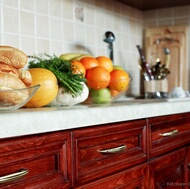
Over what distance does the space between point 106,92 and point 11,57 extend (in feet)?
1.64

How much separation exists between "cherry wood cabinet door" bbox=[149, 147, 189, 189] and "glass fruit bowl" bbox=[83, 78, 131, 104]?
0.94 ft

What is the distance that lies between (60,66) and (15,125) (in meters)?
0.50

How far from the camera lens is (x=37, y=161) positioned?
0.85m

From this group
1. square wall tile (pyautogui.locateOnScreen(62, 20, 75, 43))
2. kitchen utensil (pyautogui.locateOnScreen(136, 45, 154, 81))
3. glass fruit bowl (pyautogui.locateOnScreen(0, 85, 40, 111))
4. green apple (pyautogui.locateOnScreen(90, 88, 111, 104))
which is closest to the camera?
glass fruit bowl (pyautogui.locateOnScreen(0, 85, 40, 111))

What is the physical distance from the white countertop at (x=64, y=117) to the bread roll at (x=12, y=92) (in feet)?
0.10

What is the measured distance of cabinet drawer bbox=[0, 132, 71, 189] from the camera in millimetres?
776

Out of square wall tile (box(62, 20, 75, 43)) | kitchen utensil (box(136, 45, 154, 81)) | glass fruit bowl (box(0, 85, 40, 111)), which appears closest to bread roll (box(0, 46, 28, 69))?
glass fruit bowl (box(0, 85, 40, 111))

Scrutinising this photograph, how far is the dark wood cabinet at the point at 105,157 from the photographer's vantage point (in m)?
0.81

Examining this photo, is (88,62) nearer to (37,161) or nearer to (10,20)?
(10,20)

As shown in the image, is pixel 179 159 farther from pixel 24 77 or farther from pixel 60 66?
pixel 24 77

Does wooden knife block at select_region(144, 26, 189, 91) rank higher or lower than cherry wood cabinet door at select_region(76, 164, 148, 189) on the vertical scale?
higher

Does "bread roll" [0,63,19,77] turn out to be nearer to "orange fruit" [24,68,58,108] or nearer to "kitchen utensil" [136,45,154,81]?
"orange fruit" [24,68,58,108]

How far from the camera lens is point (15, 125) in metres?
0.77

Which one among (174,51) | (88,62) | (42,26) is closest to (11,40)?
(42,26)
